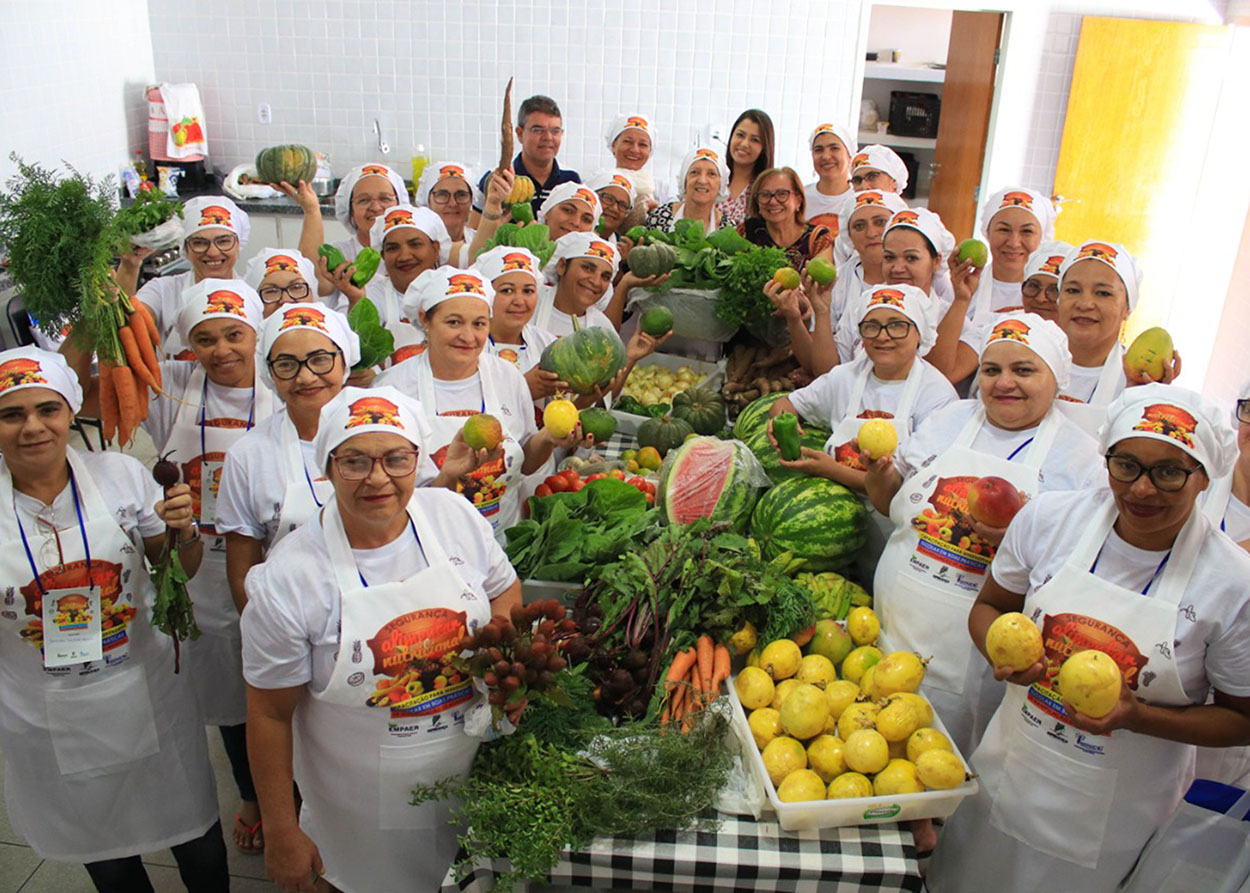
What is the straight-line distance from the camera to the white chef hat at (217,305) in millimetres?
3188

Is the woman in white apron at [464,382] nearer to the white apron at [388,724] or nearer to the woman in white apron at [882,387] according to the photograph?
the white apron at [388,724]

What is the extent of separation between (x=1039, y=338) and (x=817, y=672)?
1204 millimetres

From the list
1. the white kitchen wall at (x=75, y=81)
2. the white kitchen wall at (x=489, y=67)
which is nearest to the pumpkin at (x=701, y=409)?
the white kitchen wall at (x=489, y=67)

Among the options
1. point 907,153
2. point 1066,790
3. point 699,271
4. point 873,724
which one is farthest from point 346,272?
point 907,153

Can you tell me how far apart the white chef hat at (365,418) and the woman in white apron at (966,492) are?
1.55m

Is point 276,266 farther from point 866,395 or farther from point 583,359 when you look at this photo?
point 866,395

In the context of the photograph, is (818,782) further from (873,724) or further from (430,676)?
(430,676)

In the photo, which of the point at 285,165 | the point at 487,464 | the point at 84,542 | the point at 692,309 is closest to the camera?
the point at 84,542

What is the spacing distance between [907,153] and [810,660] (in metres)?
10.2

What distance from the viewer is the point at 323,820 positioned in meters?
2.58

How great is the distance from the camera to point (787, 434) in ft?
10.9

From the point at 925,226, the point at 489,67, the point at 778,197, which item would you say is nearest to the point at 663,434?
the point at 925,226

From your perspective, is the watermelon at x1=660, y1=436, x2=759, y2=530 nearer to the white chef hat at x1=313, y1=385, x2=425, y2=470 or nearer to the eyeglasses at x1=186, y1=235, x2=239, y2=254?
the white chef hat at x1=313, y1=385, x2=425, y2=470

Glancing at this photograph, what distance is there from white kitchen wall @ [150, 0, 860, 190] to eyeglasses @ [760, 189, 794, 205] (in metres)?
3.81
